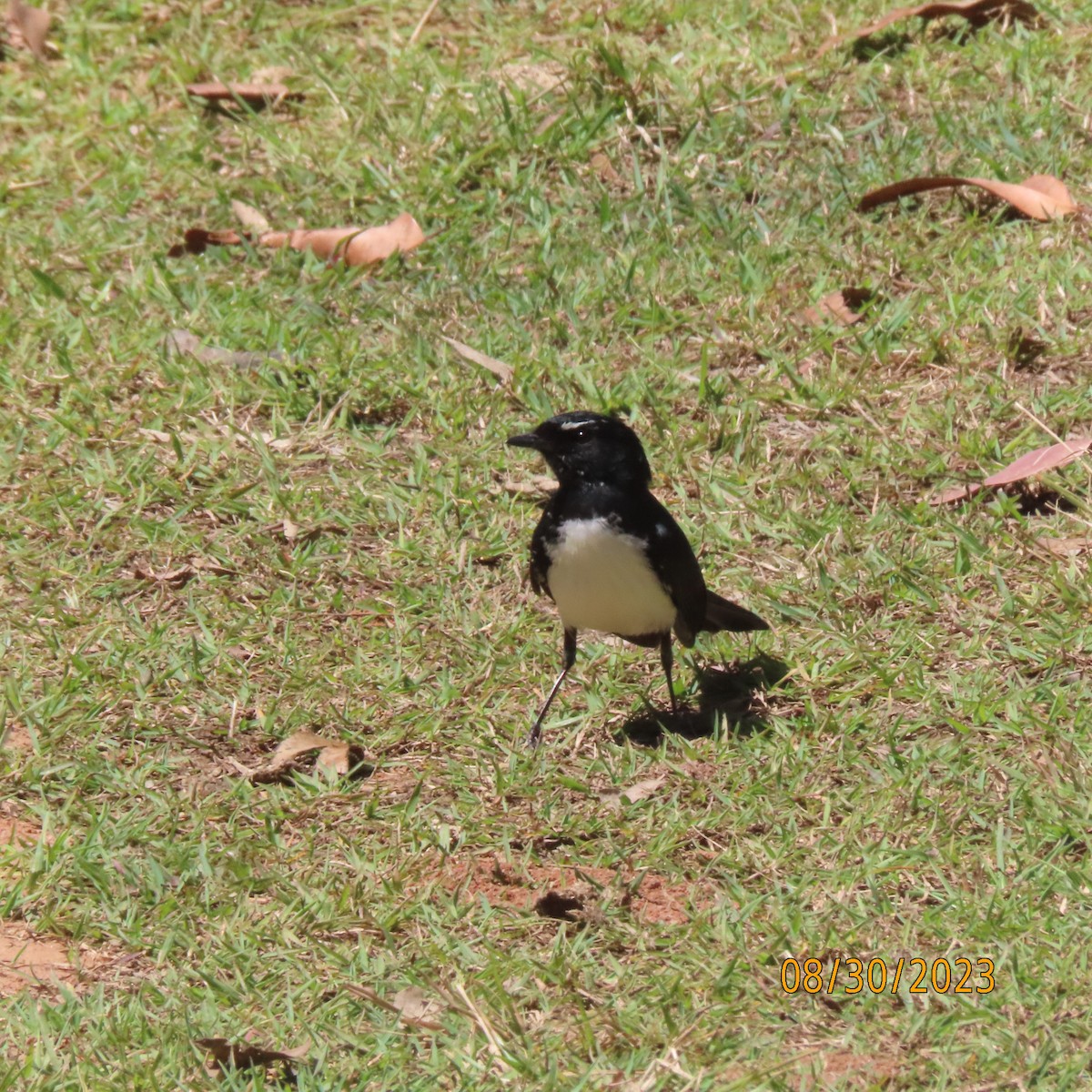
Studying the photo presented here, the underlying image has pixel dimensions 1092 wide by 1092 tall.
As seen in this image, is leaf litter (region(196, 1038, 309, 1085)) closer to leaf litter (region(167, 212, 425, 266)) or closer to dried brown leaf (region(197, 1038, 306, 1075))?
dried brown leaf (region(197, 1038, 306, 1075))

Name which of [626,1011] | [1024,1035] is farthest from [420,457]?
[1024,1035]

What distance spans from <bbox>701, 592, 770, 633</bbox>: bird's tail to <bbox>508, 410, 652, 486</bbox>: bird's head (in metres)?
0.48

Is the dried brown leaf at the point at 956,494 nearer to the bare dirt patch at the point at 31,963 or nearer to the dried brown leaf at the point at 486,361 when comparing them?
the dried brown leaf at the point at 486,361

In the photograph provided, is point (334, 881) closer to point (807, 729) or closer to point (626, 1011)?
point (626, 1011)

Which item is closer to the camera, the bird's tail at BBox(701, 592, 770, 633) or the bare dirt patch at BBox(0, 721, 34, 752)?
the bare dirt patch at BBox(0, 721, 34, 752)

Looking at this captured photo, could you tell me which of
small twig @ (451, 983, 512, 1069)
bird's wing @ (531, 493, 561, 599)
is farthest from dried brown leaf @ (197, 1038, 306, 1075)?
bird's wing @ (531, 493, 561, 599)

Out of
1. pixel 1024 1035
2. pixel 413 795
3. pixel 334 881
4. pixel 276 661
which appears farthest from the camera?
pixel 276 661

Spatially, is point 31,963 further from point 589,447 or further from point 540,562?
point 589,447

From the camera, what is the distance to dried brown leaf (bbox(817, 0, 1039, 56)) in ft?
25.4

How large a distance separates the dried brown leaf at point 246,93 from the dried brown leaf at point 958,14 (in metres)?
2.48

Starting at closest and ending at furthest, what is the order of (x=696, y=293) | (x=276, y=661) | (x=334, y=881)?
1. (x=334, y=881)
2. (x=276, y=661)
3. (x=696, y=293)

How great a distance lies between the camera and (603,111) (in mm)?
7535

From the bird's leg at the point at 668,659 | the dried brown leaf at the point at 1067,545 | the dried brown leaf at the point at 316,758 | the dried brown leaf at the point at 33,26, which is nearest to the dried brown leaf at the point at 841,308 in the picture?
the dried brown leaf at the point at 1067,545

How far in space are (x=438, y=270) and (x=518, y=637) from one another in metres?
2.12
